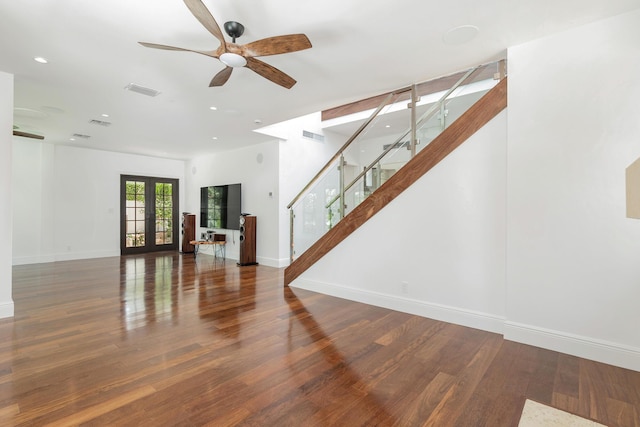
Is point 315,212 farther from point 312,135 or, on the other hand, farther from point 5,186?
point 5,186

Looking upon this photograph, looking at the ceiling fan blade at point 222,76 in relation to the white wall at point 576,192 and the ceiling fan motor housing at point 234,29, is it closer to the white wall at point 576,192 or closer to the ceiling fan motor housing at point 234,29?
the ceiling fan motor housing at point 234,29

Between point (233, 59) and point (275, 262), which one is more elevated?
point (233, 59)

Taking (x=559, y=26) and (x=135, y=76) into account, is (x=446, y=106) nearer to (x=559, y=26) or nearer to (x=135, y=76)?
(x=559, y=26)

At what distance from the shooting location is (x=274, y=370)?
240 centimetres

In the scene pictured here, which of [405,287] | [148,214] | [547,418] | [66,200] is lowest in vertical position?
[547,418]

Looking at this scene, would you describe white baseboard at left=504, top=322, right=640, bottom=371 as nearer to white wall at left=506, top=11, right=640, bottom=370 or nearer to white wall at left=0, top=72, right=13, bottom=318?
white wall at left=506, top=11, right=640, bottom=370

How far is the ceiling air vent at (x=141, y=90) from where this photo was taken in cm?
396

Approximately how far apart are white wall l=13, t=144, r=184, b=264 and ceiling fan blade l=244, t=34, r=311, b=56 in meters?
Answer: 7.44

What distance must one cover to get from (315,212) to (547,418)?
13.2 feet

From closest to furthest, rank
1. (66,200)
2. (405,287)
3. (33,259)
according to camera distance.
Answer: (405,287) < (33,259) < (66,200)

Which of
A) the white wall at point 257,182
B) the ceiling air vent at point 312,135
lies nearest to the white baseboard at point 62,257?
the white wall at point 257,182

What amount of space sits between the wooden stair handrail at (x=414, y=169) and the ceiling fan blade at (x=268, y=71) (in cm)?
176

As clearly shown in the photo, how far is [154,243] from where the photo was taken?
9.09 m

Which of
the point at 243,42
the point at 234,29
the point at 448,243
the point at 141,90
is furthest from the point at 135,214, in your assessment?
the point at 448,243
